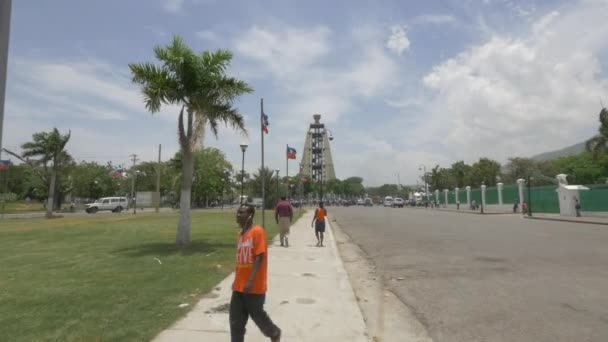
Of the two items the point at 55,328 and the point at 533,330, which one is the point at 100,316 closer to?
the point at 55,328

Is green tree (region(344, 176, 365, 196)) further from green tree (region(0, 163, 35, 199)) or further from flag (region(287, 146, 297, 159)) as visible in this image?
flag (region(287, 146, 297, 159))

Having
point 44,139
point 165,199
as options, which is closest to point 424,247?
point 44,139

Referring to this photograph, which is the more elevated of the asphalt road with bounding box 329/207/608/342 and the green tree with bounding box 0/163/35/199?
the green tree with bounding box 0/163/35/199

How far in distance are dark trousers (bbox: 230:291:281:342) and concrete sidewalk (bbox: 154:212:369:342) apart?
733 mm

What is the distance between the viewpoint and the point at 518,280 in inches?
301

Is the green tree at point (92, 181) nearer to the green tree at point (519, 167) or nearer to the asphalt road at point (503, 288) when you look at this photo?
the asphalt road at point (503, 288)

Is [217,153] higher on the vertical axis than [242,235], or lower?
higher

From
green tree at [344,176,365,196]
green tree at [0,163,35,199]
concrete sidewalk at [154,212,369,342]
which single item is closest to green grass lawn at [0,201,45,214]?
green tree at [0,163,35,199]

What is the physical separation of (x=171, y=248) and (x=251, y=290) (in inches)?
348

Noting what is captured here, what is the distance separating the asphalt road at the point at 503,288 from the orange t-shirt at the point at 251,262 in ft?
8.09

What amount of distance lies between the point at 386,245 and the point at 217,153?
55.5 meters

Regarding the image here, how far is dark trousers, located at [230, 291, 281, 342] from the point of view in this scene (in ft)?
12.5

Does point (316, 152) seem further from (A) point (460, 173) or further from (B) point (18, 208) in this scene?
(B) point (18, 208)

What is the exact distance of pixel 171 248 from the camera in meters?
11.8
